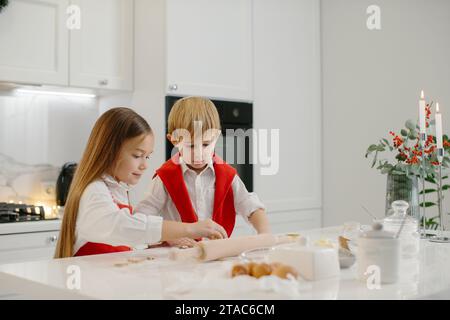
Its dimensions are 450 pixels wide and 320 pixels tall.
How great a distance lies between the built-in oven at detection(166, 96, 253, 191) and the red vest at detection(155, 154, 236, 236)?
1.29m

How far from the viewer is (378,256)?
1.05m

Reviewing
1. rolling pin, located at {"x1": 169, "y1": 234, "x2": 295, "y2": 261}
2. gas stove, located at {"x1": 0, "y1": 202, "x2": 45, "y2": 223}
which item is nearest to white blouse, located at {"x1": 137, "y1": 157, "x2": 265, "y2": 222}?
rolling pin, located at {"x1": 169, "y1": 234, "x2": 295, "y2": 261}

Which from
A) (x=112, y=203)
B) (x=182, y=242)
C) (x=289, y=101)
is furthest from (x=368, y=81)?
(x=112, y=203)

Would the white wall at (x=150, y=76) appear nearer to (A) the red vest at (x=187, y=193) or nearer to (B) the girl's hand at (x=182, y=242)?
(A) the red vest at (x=187, y=193)

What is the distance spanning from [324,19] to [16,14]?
2056 mm

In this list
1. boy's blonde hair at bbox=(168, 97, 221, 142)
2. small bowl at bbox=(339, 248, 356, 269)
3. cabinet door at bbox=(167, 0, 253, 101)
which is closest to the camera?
small bowl at bbox=(339, 248, 356, 269)

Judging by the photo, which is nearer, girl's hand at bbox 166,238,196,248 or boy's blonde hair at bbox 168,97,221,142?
girl's hand at bbox 166,238,196,248

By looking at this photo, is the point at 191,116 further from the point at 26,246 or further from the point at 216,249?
the point at 26,246

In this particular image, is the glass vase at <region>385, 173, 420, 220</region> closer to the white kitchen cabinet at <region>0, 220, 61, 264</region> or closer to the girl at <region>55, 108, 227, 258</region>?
the girl at <region>55, 108, 227, 258</region>

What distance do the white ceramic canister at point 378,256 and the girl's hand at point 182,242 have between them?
0.56 metres

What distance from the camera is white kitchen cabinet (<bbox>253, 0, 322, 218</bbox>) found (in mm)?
3561

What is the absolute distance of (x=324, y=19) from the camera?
394 centimetres

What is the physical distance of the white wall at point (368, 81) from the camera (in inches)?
132
